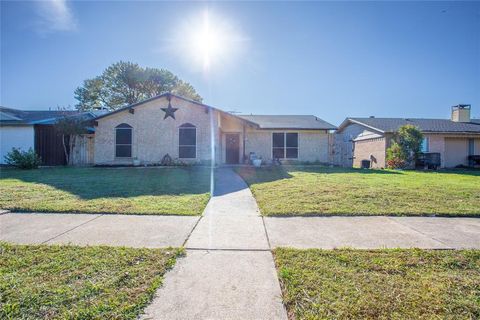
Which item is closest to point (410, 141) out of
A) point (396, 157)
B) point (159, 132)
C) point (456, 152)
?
point (396, 157)

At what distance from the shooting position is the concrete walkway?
1.90 meters

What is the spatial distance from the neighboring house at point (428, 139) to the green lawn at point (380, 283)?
1574cm

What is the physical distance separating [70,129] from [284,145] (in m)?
13.8

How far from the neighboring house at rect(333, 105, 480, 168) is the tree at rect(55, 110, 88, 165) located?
57.2ft

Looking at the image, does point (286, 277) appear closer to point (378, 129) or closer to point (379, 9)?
point (379, 9)

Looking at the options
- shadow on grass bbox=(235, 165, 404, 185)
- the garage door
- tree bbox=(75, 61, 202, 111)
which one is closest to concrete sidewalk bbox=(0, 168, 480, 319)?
shadow on grass bbox=(235, 165, 404, 185)

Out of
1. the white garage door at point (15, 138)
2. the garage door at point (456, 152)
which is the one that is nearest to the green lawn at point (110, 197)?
the white garage door at point (15, 138)

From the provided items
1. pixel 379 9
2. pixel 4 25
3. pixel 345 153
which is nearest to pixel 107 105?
pixel 4 25

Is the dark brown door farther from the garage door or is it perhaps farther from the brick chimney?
the brick chimney

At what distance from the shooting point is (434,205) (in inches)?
211

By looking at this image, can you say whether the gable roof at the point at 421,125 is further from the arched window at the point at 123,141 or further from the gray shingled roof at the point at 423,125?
the arched window at the point at 123,141

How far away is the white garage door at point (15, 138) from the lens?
52.7 ft

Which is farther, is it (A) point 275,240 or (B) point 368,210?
(B) point 368,210

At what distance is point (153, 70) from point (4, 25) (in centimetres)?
2379
